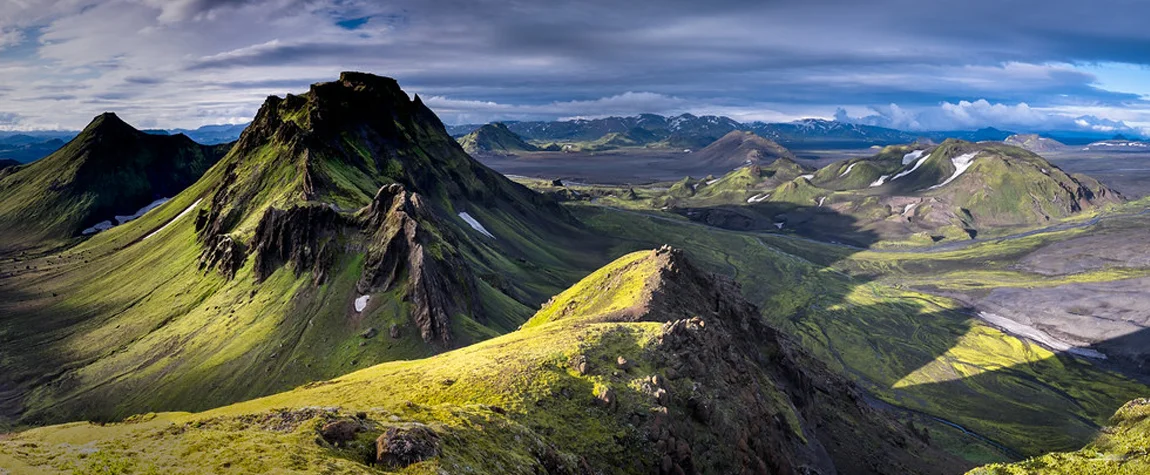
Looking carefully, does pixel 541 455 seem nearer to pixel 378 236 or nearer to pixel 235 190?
pixel 378 236

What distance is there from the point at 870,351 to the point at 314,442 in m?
201

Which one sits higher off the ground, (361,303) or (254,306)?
(361,303)

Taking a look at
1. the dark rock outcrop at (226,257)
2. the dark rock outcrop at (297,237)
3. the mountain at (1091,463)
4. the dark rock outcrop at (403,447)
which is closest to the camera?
the dark rock outcrop at (403,447)

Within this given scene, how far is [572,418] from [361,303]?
282ft

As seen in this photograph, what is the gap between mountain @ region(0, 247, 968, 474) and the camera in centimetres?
3034

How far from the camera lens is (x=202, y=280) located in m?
141

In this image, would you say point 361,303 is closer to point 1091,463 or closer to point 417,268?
point 417,268

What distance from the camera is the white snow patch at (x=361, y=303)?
117 meters

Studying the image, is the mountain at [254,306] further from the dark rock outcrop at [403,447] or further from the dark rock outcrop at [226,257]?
the dark rock outcrop at [403,447]

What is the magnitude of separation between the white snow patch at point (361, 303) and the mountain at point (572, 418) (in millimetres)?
53965

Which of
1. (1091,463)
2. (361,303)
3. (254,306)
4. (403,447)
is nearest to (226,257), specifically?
(254,306)

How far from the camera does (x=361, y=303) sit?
118000mm

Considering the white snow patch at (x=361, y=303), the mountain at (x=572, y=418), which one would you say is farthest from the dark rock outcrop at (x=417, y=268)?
the mountain at (x=572, y=418)

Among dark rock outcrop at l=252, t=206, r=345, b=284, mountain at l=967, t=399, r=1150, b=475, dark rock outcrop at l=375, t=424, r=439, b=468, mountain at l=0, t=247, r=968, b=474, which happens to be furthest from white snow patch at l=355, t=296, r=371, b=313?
mountain at l=967, t=399, r=1150, b=475
